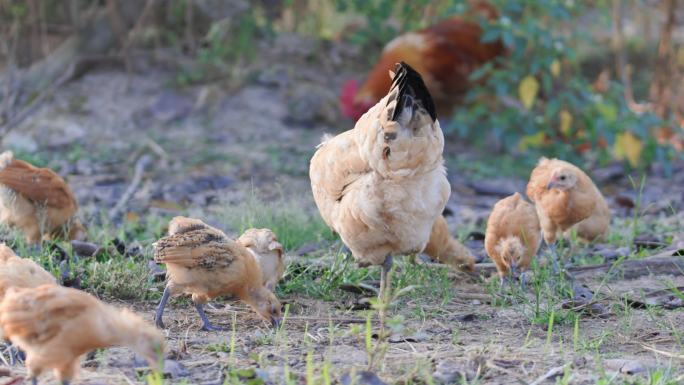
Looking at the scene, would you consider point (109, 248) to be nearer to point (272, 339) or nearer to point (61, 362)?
point (272, 339)

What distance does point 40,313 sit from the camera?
3.56 meters

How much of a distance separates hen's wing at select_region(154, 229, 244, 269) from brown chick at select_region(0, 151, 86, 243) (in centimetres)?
150

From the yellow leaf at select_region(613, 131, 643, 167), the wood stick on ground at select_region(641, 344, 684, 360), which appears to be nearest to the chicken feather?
the wood stick on ground at select_region(641, 344, 684, 360)

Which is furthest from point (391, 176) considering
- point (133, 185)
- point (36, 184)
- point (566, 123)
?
point (566, 123)

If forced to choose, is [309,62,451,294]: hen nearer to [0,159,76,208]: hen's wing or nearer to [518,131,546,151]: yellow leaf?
[0,159,76,208]: hen's wing

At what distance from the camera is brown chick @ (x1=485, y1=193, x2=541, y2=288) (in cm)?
560

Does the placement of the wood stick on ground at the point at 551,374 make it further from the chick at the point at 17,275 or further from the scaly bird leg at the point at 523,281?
the chick at the point at 17,275

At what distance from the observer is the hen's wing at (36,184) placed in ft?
19.7

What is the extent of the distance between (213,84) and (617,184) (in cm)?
416

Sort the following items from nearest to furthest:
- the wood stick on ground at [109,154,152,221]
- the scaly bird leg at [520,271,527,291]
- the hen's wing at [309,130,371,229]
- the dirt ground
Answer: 1. the dirt ground
2. the hen's wing at [309,130,371,229]
3. the scaly bird leg at [520,271,527,291]
4. the wood stick on ground at [109,154,152,221]

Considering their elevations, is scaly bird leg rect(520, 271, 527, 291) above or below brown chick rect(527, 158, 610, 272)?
below

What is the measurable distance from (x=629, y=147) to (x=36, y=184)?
18.3 feet

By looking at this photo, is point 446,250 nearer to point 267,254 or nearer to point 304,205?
point 267,254

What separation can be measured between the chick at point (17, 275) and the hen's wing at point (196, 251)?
0.58 m
